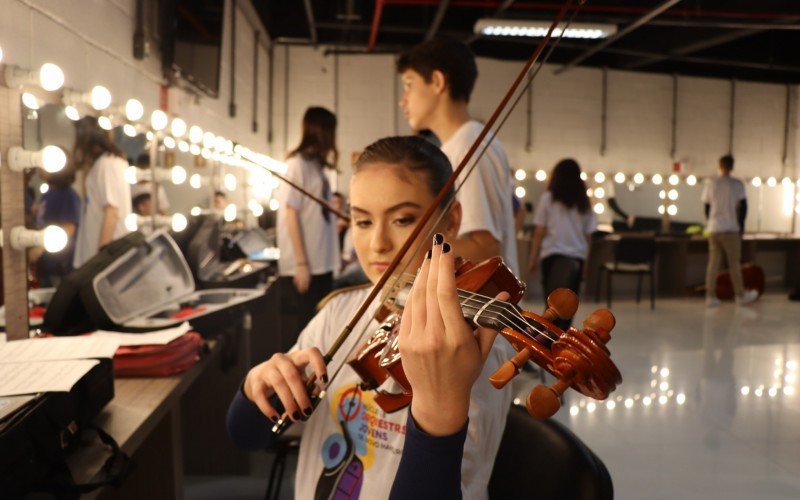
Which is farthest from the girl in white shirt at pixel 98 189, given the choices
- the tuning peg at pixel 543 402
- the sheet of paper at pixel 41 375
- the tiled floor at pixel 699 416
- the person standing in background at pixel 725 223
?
the person standing in background at pixel 725 223

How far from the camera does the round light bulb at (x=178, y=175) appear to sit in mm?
3146

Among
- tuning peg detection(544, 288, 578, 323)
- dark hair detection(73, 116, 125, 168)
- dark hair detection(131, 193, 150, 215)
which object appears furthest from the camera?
dark hair detection(131, 193, 150, 215)

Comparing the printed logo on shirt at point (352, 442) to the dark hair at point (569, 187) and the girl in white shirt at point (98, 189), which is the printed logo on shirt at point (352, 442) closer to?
the girl in white shirt at point (98, 189)

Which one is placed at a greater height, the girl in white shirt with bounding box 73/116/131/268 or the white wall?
the white wall

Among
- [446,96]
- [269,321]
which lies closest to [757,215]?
[269,321]

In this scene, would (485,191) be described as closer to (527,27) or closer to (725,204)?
(527,27)

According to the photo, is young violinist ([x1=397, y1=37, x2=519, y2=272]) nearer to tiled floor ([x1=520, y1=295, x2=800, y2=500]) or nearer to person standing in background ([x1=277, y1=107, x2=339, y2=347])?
person standing in background ([x1=277, y1=107, x2=339, y2=347])

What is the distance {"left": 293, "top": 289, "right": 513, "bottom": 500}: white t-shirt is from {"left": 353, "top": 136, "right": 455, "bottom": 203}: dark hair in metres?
0.28

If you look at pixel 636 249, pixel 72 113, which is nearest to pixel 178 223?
pixel 72 113

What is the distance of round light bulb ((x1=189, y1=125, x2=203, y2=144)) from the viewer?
3.50 metres

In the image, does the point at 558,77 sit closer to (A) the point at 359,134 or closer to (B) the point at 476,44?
(B) the point at 476,44

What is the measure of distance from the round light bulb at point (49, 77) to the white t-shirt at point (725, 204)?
7.14 metres

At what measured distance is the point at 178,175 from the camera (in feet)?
10.6

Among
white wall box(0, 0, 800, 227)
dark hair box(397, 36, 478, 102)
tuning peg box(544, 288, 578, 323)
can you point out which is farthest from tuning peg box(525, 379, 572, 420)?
white wall box(0, 0, 800, 227)
